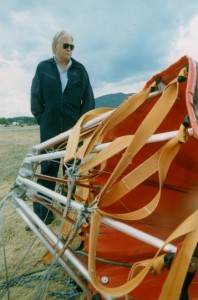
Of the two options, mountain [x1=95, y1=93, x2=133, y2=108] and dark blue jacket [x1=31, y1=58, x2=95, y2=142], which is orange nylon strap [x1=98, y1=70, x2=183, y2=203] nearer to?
mountain [x1=95, y1=93, x2=133, y2=108]

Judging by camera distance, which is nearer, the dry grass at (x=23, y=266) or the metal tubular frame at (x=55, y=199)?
the metal tubular frame at (x=55, y=199)

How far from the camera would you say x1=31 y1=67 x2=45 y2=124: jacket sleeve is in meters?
3.84

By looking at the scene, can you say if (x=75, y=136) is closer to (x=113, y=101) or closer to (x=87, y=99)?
(x=87, y=99)

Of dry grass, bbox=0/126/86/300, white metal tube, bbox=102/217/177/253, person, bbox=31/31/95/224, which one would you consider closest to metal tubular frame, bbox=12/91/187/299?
white metal tube, bbox=102/217/177/253

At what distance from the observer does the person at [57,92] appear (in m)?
3.77

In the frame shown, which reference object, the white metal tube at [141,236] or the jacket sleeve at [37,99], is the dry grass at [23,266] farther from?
the jacket sleeve at [37,99]

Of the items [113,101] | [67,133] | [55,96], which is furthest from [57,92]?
[113,101]

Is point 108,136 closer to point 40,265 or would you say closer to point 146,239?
point 146,239

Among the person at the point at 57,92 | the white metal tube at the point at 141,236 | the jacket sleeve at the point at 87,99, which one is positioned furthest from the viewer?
the jacket sleeve at the point at 87,99

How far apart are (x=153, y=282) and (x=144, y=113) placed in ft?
3.08

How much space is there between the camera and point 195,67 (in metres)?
1.65

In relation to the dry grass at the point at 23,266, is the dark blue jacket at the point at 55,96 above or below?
above

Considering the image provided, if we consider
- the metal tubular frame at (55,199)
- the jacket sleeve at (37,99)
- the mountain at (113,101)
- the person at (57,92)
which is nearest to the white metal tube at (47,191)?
the metal tubular frame at (55,199)

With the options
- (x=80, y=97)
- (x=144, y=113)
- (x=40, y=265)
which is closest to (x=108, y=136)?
(x=144, y=113)
